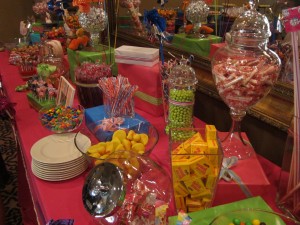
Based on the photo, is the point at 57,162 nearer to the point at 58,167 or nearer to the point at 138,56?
the point at 58,167

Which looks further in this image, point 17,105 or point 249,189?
point 17,105

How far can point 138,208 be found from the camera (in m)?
0.68

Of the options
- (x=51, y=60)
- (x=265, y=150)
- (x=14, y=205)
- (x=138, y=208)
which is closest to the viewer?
(x=138, y=208)

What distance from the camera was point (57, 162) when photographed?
35.3 inches

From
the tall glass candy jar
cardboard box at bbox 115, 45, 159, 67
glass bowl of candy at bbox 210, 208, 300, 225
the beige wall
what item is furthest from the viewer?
the beige wall

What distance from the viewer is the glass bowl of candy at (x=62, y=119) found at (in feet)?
3.71

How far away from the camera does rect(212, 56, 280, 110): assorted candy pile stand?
0.76 meters

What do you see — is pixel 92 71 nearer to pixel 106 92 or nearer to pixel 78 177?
pixel 106 92

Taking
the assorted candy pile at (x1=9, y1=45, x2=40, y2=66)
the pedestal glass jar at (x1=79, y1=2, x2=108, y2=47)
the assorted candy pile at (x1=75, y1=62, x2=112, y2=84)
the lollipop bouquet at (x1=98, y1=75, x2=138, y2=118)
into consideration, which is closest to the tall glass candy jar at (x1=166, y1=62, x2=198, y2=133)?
the lollipop bouquet at (x1=98, y1=75, x2=138, y2=118)

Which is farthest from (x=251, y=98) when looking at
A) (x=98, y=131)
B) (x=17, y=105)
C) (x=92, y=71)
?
(x=17, y=105)

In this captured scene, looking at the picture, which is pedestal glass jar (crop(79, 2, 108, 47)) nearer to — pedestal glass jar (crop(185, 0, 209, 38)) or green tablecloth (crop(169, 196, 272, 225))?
pedestal glass jar (crop(185, 0, 209, 38))

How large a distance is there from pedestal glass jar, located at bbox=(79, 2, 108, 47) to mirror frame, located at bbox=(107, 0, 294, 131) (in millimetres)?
131

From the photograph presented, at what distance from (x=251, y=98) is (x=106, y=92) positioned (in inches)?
22.9

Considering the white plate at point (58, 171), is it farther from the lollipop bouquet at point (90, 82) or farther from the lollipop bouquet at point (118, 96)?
the lollipop bouquet at point (90, 82)
